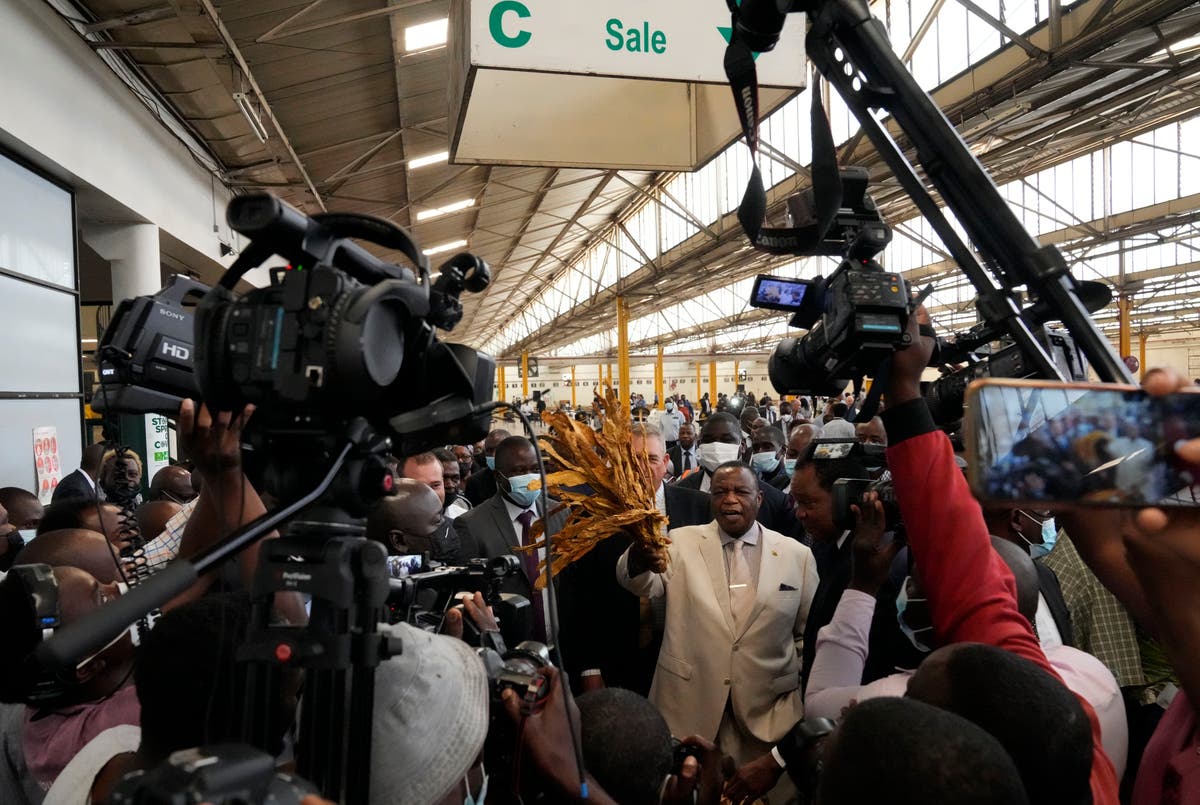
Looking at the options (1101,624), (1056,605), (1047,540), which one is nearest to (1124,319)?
(1047,540)

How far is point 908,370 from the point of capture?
1.62 metres

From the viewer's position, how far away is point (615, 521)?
2.67 meters

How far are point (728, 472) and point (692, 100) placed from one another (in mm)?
2541

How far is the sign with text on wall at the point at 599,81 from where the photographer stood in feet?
11.0

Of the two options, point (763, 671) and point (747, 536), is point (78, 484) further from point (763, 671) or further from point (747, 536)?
point (763, 671)

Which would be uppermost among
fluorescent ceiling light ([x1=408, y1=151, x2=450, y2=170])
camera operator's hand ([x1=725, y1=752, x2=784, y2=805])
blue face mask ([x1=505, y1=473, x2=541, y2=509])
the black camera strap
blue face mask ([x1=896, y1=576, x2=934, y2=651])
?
fluorescent ceiling light ([x1=408, y1=151, x2=450, y2=170])

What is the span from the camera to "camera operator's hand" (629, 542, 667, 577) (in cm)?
275

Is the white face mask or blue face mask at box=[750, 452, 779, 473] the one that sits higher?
A: the white face mask

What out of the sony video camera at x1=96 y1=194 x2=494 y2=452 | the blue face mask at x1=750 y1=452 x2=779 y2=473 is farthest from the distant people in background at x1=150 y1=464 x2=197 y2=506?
the sony video camera at x1=96 y1=194 x2=494 y2=452

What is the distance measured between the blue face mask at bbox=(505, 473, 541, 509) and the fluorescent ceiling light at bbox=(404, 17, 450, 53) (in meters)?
4.50

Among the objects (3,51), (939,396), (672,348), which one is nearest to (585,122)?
(939,396)

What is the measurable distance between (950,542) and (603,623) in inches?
77.9

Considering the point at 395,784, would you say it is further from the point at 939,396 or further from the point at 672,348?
the point at 672,348

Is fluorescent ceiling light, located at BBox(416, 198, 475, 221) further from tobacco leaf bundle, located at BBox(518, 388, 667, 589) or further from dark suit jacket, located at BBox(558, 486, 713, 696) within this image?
tobacco leaf bundle, located at BBox(518, 388, 667, 589)
